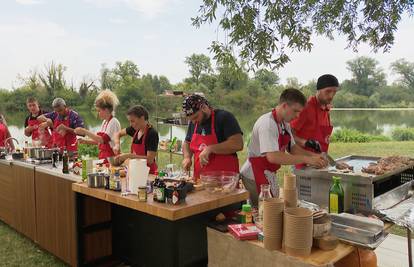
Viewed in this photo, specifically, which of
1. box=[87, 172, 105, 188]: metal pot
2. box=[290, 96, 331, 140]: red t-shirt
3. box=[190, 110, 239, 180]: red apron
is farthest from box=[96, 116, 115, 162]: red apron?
box=[290, 96, 331, 140]: red t-shirt

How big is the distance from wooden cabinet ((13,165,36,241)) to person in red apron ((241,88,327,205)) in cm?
220

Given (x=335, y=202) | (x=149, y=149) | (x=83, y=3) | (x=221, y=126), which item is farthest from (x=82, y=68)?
(x=335, y=202)

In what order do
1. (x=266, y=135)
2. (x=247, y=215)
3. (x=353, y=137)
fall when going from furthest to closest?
(x=353, y=137)
(x=266, y=135)
(x=247, y=215)

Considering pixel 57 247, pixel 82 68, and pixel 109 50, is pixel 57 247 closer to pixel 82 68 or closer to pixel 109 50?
pixel 82 68

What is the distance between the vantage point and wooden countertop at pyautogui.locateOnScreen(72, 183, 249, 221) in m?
1.79

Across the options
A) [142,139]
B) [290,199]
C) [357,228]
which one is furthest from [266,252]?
[142,139]

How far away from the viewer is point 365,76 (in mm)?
9391

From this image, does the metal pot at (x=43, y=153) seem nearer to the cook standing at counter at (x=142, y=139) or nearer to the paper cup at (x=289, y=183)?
the cook standing at counter at (x=142, y=139)

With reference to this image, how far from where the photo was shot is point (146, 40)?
406 inches

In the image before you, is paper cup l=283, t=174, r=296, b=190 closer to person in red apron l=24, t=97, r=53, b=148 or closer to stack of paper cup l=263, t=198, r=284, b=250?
stack of paper cup l=263, t=198, r=284, b=250

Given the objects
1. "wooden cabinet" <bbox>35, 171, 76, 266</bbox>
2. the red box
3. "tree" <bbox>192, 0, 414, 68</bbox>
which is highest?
"tree" <bbox>192, 0, 414, 68</bbox>

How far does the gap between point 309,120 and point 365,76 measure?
741cm

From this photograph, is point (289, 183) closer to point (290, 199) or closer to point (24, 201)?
point (290, 199)

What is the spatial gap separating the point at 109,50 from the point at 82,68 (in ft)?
5.73
